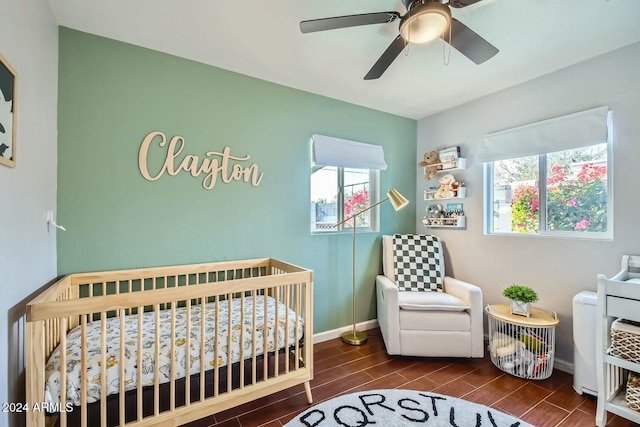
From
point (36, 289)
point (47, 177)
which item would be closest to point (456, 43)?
point (47, 177)

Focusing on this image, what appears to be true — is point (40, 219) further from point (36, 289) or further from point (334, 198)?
point (334, 198)

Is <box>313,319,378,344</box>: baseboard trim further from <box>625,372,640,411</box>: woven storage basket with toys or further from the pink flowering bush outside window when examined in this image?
<box>625,372,640,411</box>: woven storage basket with toys

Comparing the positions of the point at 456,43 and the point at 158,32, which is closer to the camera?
the point at 456,43

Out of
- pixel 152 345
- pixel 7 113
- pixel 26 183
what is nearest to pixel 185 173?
pixel 26 183

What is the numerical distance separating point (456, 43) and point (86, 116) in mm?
2387

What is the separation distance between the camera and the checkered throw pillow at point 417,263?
287cm

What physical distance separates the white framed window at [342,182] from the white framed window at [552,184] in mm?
1147

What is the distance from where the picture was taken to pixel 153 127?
205 centimetres

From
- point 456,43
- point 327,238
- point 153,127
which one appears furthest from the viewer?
point 327,238

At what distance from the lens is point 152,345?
151 cm

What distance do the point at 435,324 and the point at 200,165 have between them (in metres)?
2.36

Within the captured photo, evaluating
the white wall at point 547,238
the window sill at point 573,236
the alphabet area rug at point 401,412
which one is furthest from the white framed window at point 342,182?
the alphabet area rug at point 401,412

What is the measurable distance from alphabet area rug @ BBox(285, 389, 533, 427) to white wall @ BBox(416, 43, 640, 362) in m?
1.16

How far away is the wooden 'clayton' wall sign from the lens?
203 centimetres
